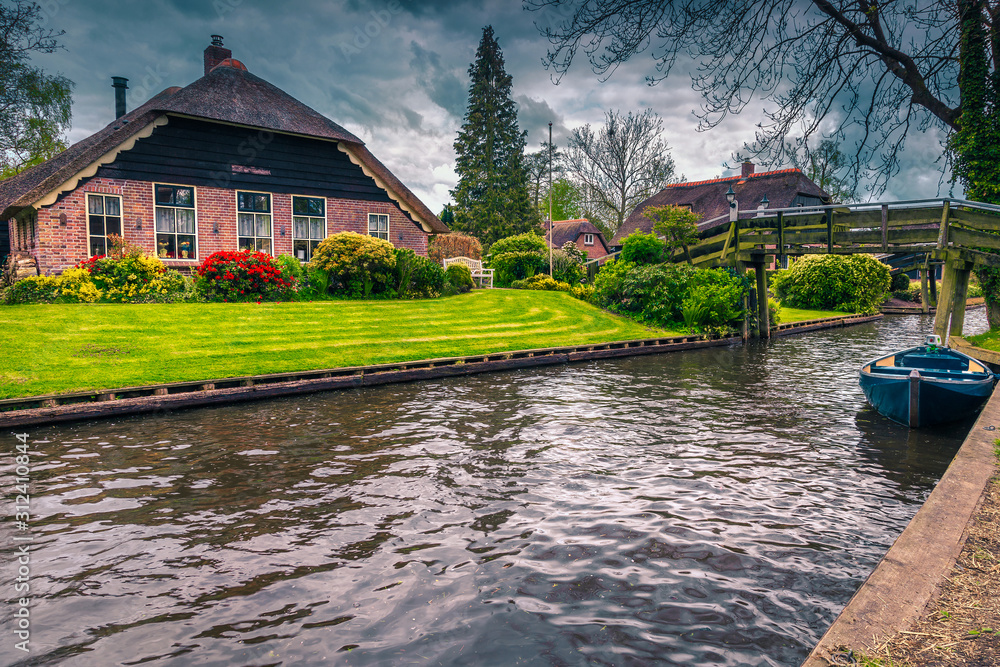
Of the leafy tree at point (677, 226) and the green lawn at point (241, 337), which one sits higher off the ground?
the leafy tree at point (677, 226)

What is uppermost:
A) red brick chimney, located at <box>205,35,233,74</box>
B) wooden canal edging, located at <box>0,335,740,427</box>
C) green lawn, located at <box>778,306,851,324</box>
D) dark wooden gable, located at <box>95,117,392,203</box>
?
red brick chimney, located at <box>205,35,233,74</box>

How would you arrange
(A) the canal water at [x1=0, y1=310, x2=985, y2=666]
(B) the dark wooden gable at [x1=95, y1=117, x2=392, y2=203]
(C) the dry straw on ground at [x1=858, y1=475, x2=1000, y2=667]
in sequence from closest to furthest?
(C) the dry straw on ground at [x1=858, y1=475, x2=1000, y2=667] < (A) the canal water at [x1=0, y1=310, x2=985, y2=666] < (B) the dark wooden gable at [x1=95, y1=117, x2=392, y2=203]

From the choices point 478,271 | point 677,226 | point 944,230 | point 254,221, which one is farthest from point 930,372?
point 478,271

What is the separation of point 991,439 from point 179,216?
21.6 meters

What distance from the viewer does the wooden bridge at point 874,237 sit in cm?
1386

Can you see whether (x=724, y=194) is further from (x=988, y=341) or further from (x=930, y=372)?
(x=930, y=372)

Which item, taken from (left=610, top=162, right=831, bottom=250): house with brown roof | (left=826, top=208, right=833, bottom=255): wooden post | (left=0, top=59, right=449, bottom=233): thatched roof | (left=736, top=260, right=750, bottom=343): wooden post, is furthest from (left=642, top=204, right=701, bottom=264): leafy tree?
(left=610, top=162, right=831, bottom=250): house with brown roof

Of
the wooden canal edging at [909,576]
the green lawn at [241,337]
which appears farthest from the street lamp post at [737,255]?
the wooden canal edging at [909,576]

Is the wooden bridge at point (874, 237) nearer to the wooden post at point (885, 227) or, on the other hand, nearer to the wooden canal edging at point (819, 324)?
the wooden post at point (885, 227)

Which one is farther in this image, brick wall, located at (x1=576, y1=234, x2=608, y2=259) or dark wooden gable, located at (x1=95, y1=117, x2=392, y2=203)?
brick wall, located at (x1=576, y1=234, x2=608, y2=259)

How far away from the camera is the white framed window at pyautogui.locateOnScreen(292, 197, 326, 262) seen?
21.9m

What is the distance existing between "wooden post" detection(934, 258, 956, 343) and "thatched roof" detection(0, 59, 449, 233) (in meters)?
17.6

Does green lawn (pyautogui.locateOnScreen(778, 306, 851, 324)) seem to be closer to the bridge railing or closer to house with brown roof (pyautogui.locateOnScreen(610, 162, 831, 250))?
the bridge railing

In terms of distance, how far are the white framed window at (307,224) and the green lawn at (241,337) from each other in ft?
18.0
